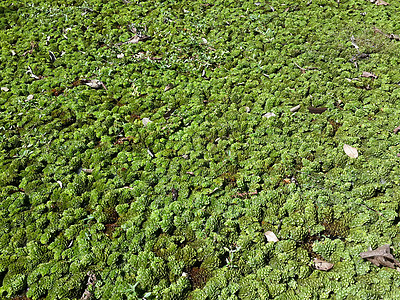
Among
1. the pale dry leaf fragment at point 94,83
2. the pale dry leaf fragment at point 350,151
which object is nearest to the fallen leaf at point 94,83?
the pale dry leaf fragment at point 94,83

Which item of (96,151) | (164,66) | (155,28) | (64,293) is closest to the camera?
(64,293)

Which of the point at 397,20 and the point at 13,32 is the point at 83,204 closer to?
the point at 13,32

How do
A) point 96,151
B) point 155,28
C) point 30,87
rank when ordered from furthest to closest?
point 155,28 < point 30,87 < point 96,151

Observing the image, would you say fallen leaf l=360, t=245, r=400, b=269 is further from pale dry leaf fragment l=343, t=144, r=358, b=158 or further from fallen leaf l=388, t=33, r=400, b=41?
fallen leaf l=388, t=33, r=400, b=41

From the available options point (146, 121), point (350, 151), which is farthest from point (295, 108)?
point (146, 121)

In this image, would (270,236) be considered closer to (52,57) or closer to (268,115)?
(268,115)

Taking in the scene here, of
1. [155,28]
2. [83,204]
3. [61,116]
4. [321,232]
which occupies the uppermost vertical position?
[155,28]

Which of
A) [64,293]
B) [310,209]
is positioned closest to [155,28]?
[310,209]
